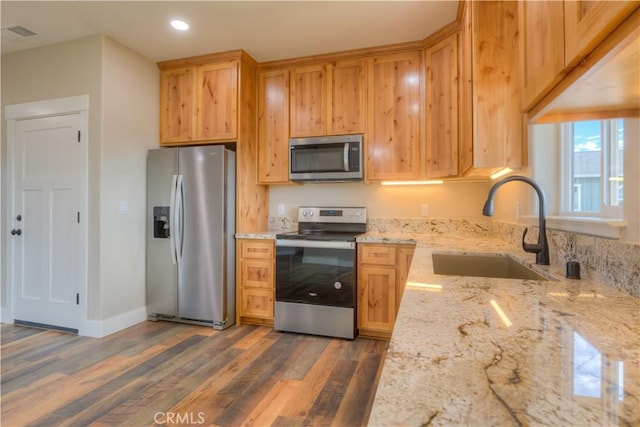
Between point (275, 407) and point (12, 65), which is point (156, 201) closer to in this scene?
point (12, 65)

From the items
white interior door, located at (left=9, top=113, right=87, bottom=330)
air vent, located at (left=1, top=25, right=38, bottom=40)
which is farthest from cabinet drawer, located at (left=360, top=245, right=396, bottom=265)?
air vent, located at (left=1, top=25, right=38, bottom=40)

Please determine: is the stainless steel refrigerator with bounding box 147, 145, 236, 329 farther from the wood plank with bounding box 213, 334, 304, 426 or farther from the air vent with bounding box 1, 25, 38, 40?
the air vent with bounding box 1, 25, 38, 40

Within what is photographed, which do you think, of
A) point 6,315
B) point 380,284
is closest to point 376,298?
point 380,284

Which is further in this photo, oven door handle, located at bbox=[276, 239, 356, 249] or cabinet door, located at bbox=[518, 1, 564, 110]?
oven door handle, located at bbox=[276, 239, 356, 249]

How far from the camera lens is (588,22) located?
25.9 inches

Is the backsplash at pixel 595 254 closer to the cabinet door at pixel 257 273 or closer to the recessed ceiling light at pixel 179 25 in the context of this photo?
the cabinet door at pixel 257 273

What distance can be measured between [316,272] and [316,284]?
0.11m

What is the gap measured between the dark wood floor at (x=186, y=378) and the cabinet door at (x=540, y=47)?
5.47 ft

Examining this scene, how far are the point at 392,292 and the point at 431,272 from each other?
4.88ft

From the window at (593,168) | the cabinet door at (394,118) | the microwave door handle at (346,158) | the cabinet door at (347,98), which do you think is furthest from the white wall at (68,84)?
the window at (593,168)

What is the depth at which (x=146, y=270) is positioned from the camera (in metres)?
3.11

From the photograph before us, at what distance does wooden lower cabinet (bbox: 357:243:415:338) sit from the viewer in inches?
103

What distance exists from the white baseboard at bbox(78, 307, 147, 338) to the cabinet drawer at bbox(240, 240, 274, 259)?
1.17 m

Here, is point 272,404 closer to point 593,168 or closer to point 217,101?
point 593,168
